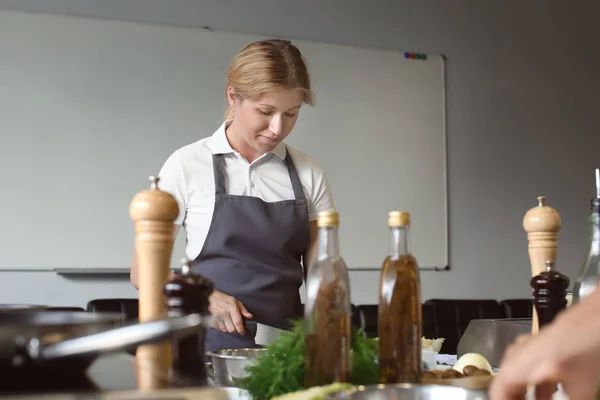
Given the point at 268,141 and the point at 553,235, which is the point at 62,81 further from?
the point at 553,235

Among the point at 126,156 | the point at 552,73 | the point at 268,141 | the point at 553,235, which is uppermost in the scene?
the point at 552,73

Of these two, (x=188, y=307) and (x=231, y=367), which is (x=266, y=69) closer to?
(x=231, y=367)

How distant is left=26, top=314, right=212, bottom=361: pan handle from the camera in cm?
48

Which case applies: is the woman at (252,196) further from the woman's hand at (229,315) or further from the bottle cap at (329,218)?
the bottle cap at (329,218)

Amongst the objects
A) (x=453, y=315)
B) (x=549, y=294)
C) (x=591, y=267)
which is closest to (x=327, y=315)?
(x=549, y=294)

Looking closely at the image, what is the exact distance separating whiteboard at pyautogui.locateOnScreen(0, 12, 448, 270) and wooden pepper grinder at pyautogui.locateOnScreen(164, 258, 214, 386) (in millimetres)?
2427

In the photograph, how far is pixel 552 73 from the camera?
416 cm

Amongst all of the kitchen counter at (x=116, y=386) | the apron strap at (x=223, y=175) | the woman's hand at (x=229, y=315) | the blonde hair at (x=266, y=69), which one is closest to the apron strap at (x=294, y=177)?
the apron strap at (x=223, y=175)

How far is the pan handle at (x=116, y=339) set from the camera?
1.56 ft

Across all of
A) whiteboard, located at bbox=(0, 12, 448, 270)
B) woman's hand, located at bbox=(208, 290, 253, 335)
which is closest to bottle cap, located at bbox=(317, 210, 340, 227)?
woman's hand, located at bbox=(208, 290, 253, 335)

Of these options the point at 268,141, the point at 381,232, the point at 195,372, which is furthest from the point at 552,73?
the point at 195,372

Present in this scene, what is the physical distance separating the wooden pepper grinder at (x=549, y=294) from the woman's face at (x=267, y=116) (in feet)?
3.16

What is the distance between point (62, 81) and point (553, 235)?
2.54 m

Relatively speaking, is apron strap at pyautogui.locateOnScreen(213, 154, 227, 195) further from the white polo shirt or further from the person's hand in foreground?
the person's hand in foreground
